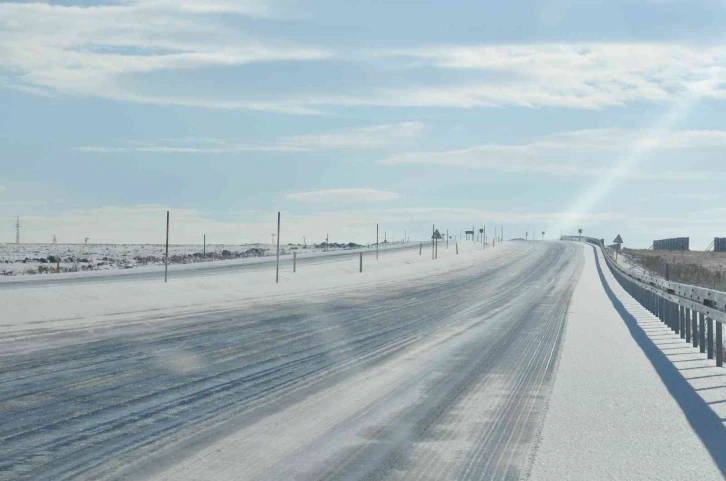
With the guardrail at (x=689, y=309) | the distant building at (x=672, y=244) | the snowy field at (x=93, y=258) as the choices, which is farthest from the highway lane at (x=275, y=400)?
the distant building at (x=672, y=244)

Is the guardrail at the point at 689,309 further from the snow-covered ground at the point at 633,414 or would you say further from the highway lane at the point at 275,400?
the highway lane at the point at 275,400

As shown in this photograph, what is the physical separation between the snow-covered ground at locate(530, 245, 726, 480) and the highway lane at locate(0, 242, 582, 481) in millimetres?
336

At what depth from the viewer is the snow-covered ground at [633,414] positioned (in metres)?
7.77

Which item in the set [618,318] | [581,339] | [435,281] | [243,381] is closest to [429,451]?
[243,381]

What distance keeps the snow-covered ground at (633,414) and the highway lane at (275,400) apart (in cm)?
34

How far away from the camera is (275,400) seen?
10.8 meters

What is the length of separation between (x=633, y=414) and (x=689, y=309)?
27.1ft

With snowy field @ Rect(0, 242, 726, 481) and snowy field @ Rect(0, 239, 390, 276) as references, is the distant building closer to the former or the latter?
snowy field @ Rect(0, 239, 390, 276)

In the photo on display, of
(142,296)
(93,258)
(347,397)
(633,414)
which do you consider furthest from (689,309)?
(93,258)


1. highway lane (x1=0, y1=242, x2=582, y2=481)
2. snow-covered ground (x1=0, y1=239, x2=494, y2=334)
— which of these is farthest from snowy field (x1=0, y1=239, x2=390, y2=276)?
highway lane (x1=0, y1=242, x2=582, y2=481)

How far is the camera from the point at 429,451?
8266 mm

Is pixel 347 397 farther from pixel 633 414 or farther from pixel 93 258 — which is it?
pixel 93 258

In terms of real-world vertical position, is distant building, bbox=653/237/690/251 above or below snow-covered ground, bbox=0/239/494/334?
above

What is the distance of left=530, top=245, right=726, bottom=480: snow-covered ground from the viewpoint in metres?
7.77
